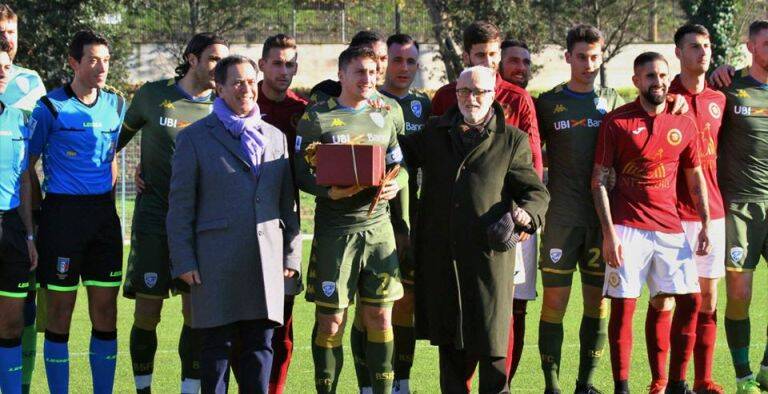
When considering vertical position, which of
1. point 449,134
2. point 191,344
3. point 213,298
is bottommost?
point 191,344

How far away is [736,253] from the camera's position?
778cm

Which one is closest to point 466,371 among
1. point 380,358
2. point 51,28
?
point 380,358

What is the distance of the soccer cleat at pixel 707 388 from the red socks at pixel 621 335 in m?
0.68

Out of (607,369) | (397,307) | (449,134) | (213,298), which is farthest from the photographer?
(607,369)

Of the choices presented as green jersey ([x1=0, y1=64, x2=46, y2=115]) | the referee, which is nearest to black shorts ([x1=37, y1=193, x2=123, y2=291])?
the referee

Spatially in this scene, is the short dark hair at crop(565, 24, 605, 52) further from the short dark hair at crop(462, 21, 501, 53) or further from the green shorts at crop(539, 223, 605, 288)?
the green shorts at crop(539, 223, 605, 288)

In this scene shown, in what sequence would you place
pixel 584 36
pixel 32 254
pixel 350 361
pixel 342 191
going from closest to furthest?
pixel 342 191 < pixel 32 254 < pixel 584 36 < pixel 350 361

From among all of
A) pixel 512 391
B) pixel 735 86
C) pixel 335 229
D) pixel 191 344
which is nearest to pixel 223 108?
pixel 335 229

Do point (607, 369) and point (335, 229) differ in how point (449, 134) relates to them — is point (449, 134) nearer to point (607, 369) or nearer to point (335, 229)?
point (335, 229)

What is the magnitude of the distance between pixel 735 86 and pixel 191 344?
3.85 m

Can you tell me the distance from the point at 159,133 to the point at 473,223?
1986 mm

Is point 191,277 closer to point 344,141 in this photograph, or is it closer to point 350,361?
point 344,141

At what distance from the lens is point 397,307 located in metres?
7.43

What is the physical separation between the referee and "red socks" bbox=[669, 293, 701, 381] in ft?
11.2
